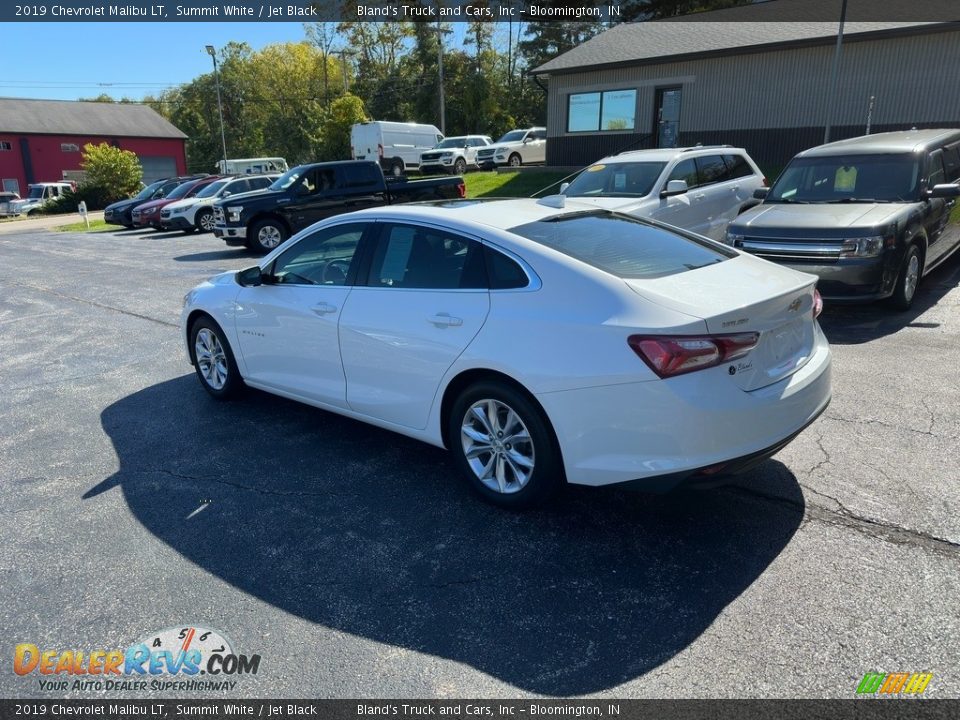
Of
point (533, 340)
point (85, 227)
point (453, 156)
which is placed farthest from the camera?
point (453, 156)

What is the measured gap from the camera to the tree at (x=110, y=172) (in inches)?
1533

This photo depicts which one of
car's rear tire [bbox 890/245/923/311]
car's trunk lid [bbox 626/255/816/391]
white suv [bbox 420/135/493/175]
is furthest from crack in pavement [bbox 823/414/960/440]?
white suv [bbox 420/135/493/175]

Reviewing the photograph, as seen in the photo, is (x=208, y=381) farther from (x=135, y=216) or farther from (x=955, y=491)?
(x=135, y=216)

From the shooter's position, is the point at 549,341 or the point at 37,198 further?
the point at 37,198

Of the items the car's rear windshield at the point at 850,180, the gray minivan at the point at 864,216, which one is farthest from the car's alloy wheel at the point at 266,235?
the car's rear windshield at the point at 850,180

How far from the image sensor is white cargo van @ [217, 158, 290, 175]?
1476 inches

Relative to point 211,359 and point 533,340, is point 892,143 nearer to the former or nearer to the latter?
point 533,340

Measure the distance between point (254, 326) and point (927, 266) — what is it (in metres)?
7.47

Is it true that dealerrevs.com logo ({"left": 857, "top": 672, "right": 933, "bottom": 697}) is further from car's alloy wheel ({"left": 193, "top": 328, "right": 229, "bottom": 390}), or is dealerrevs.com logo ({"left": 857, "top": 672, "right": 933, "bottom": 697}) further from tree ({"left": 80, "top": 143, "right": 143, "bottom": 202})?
tree ({"left": 80, "top": 143, "right": 143, "bottom": 202})

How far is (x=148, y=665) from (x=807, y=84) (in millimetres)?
21417

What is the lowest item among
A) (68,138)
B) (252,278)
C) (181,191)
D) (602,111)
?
(181,191)

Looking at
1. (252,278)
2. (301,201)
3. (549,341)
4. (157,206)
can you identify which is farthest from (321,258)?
(157,206)

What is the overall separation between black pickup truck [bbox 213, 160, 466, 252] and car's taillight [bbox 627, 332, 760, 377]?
13.2 metres

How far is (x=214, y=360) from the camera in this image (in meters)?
5.75
